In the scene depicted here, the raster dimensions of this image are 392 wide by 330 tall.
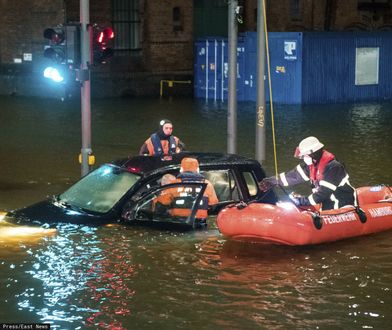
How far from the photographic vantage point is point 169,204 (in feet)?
41.9

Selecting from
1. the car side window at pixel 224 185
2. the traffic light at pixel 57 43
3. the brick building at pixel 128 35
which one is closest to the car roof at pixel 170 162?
the car side window at pixel 224 185

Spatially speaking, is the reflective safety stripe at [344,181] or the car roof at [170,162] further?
the car roof at [170,162]

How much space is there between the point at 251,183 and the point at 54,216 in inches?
105

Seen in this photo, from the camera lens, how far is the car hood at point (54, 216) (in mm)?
12734

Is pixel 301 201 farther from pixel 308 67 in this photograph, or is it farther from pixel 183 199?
pixel 308 67

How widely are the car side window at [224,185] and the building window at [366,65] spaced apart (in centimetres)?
2555

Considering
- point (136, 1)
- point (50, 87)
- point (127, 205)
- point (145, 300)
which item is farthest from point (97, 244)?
point (136, 1)

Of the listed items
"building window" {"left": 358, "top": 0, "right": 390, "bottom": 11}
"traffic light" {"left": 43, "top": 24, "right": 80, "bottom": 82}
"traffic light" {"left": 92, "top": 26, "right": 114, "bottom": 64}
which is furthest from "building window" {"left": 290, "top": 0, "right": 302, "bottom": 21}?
"traffic light" {"left": 43, "top": 24, "right": 80, "bottom": 82}

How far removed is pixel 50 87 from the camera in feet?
126

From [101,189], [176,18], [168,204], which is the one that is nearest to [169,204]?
[168,204]

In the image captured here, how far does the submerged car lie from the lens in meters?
12.7

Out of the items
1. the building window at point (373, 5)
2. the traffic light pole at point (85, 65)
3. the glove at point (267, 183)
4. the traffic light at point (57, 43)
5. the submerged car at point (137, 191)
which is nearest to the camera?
the submerged car at point (137, 191)

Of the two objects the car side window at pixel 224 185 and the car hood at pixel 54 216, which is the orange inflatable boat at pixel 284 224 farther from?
the car hood at pixel 54 216

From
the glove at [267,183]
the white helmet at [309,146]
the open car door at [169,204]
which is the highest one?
the white helmet at [309,146]
